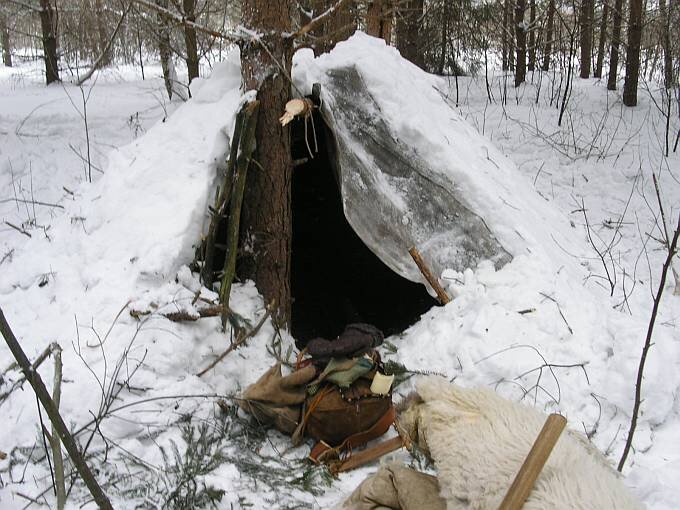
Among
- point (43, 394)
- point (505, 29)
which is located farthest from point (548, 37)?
point (43, 394)

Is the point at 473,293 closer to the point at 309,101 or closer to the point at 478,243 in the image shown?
the point at 478,243

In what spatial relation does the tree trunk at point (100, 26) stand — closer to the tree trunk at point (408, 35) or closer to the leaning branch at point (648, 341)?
the tree trunk at point (408, 35)

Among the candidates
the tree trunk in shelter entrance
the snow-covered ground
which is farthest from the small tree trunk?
the tree trunk in shelter entrance

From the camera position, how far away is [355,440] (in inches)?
127

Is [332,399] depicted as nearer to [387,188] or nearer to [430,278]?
[430,278]

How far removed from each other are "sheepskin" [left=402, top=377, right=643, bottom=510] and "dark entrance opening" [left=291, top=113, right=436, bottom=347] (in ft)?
13.7

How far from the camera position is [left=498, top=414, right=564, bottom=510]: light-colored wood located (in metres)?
1.24

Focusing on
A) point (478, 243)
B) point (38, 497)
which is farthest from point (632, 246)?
point (38, 497)

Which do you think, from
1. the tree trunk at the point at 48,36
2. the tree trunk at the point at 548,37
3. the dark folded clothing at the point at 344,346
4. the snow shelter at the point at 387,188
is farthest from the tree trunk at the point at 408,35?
the dark folded clothing at the point at 344,346

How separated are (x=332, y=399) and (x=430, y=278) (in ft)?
4.35

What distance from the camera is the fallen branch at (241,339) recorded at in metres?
3.60

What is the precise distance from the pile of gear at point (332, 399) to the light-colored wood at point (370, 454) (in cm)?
4

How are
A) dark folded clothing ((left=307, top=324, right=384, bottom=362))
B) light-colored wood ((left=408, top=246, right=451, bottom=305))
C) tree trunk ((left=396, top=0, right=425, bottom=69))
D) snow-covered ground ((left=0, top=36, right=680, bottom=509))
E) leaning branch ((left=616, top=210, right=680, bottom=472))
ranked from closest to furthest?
leaning branch ((left=616, top=210, right=680, bottom=472))
snow-covered ground ((left=0, top=36, right=680, bottom=509))
dark folded clothing ((left=307, top=324, right=384, bottom=362))
light-colored wood ((left=408, top=246, right=451, bottom=305))
tree trunk ((left=396, top=0, right=425, bottom=69))

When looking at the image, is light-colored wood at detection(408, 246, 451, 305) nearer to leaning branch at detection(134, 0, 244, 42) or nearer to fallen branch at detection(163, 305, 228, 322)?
fallen branch at detection(163, 305, 228, 322)
